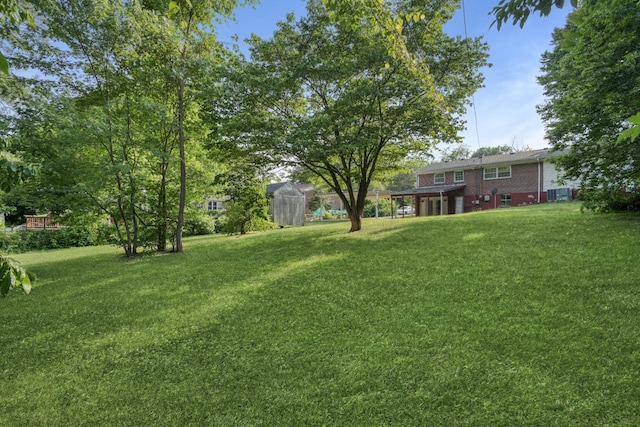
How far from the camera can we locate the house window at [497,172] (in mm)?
24562

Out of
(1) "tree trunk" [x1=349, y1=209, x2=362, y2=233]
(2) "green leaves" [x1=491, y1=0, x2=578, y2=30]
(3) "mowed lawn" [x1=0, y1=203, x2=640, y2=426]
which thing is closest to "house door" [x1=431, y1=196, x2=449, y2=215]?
(1) "tree trunk" [x1=349, y1=209, x2=362, y2=233]

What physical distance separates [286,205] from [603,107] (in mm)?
22075

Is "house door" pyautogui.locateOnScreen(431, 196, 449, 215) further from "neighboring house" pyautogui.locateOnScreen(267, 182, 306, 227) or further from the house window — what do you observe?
"neighboring house" pyautogui.locateOnScreen(267, 182, 306, 227)

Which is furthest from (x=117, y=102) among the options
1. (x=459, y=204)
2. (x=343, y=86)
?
(x=459, y=204)

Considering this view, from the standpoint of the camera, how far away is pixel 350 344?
3.82 metres

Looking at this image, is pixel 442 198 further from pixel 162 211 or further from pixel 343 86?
pixel 162 211

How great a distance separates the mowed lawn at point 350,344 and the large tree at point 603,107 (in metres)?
1.90

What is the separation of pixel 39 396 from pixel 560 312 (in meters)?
5.61

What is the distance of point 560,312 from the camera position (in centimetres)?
413

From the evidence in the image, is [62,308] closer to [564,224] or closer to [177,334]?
[177,334]

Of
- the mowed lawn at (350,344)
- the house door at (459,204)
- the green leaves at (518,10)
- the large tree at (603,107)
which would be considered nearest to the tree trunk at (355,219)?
the mowed lawn at (350,344)

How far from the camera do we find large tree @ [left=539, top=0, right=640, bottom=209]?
484 centimetres

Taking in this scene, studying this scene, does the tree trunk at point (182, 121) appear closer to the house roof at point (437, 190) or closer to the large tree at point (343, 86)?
the large tree at point (343, 86)

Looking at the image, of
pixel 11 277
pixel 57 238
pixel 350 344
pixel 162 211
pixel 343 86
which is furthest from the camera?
pixel 57 238
